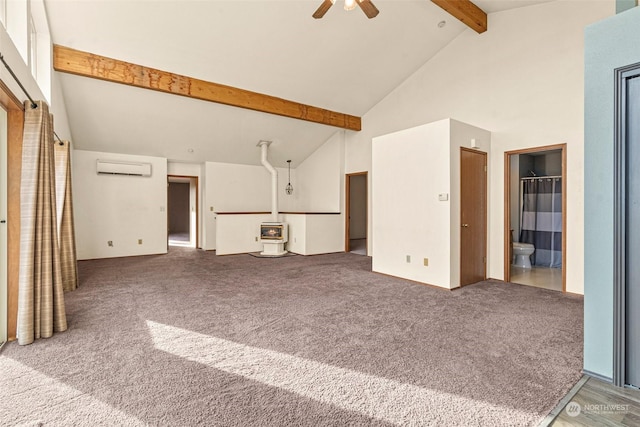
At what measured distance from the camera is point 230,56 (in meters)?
4.78

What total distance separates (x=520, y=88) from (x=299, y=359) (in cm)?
470

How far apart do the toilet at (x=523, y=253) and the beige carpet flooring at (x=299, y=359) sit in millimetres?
1702

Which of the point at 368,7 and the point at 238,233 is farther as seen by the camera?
the point at 238,233

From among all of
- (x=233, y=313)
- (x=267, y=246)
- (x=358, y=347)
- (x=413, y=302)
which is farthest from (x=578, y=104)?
(x=267, y=246)

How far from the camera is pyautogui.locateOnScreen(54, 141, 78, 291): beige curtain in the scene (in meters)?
A: 4.05

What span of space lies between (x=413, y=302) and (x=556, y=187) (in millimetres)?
4160

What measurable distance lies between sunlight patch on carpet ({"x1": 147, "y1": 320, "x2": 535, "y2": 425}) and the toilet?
15.2ft

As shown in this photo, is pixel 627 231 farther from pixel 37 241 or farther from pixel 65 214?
pixel 65 214

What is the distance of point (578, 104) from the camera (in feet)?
13.0

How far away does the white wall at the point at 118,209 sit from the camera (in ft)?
21.0

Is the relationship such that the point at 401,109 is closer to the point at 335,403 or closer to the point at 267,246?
the point at 267,246

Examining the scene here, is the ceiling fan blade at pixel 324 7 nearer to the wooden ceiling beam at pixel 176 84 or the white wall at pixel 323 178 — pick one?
the wooden ceiling beam at pixel 176 84

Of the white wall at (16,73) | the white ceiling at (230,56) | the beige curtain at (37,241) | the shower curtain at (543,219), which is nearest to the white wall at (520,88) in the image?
the white ceiling at (230,56)

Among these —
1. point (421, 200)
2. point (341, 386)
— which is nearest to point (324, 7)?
point (421, 200)
